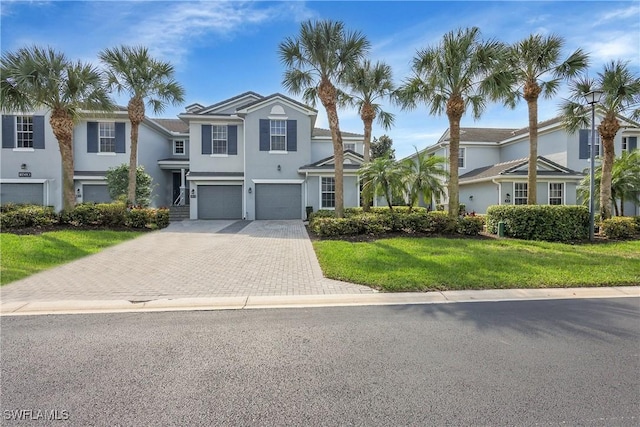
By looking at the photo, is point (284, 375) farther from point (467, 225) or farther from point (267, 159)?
point (267, 159)

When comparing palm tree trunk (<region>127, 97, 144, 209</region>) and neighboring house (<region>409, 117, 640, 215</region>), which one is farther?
neighboring house (<region>409, 117, 640, 215</region>)

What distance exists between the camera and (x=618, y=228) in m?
12.9

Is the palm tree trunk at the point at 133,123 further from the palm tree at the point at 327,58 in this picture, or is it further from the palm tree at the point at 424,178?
the palm tree at the point at 424,178

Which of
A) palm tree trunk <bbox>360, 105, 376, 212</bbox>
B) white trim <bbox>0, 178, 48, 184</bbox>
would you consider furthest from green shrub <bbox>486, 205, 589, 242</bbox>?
white trim <bbox>0, 178, 48, 184</bbox>

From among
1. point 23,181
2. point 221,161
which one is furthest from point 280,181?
point 23,181

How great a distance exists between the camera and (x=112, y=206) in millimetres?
14578

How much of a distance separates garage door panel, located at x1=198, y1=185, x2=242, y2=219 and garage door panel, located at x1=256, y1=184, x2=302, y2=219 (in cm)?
150

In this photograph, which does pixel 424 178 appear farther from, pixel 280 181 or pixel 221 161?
pixel 221 161

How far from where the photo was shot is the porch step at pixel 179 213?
Answer: 2144 cm

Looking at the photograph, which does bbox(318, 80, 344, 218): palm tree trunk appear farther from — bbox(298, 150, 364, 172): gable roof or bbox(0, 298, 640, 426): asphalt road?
bbox(0, 298, 640, 426): asphalt road

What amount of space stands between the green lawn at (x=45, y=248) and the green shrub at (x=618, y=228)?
18949 mm

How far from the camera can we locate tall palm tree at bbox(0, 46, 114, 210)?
12.7 meters

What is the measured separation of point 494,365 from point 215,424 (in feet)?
9.74
